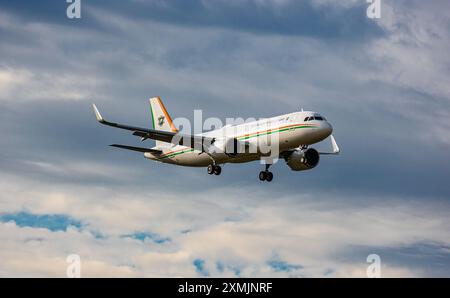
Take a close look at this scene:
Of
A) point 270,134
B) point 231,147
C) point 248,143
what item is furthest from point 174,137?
point 270,134

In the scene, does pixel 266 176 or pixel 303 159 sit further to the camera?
pixel 266 176

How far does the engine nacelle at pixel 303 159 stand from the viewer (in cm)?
8381

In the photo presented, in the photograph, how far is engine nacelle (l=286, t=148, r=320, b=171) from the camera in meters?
83.8

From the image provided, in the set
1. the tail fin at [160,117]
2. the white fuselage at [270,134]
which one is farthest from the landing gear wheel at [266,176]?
the tail fin at [160,117]

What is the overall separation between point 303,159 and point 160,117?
23398 mm

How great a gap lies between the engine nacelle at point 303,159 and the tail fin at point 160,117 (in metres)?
18.3

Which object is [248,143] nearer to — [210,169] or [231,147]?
[231,147]

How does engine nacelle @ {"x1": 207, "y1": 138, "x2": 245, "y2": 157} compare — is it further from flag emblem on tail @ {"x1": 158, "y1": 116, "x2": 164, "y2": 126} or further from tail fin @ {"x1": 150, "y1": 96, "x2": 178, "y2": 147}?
flag emblem on tail @ {"x1": 158, "y1": 116, "x2": 164, "y2": 126}

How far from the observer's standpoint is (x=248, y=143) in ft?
257
